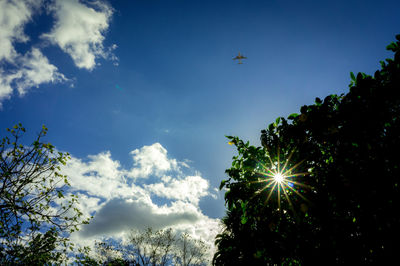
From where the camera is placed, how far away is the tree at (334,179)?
379 cm

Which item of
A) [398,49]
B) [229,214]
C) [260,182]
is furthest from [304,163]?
[229,214]

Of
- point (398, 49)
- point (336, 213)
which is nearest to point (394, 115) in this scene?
point (398, 49)

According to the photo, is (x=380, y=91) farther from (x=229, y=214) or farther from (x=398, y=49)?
(x=229, y=214)

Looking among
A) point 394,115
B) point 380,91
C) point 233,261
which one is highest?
point 380,91

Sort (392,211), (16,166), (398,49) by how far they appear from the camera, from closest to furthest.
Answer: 1. (392,211)
2. (398,49)
3. (16,166)

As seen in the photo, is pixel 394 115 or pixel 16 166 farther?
pixel 16 166

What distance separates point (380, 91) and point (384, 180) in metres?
1.75

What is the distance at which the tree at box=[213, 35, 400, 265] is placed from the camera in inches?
149

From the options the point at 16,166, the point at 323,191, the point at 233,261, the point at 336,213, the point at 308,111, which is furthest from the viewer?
the point at 233,261

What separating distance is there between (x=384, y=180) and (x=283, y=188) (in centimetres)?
187

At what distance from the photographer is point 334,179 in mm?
4105

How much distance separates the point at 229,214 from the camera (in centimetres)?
1772

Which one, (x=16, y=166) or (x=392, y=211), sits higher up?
(x=16, y=166)

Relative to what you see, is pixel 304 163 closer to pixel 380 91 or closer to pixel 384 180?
pixel 384 180
